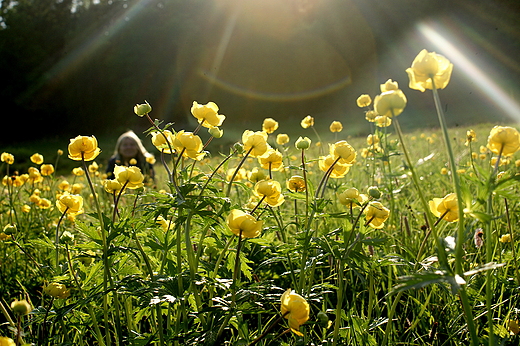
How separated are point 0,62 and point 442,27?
65.8 ft

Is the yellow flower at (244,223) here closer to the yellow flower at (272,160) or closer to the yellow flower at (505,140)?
the yellow flower at (272,160)

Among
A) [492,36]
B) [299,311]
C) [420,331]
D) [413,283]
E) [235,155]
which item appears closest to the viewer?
[413,283]

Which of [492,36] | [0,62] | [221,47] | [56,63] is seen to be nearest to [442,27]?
[492,36]

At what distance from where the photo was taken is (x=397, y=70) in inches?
682

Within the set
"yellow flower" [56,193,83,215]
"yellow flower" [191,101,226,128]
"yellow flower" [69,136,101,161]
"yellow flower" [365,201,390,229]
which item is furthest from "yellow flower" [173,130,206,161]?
"yellow flower" [365,201,390,229]

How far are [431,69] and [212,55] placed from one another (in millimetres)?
19186

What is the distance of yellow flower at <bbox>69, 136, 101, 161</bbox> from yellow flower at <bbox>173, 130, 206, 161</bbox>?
208 millimetres

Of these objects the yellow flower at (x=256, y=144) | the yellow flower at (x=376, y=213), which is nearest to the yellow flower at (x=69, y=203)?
the yellow flower at (x=256, y=144)

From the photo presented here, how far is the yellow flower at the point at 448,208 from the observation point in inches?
34.7

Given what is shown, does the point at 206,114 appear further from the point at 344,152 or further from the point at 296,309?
the point at 296,309

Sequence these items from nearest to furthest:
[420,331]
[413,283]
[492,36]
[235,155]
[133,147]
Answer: [413,283], [235,155], [420,331], [133,147], [492,36]

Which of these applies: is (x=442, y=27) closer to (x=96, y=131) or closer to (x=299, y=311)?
(x=96, y=131)

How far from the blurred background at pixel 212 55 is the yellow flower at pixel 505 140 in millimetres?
16672

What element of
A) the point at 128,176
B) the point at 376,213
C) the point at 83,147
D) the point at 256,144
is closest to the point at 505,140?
the point at 376,213
